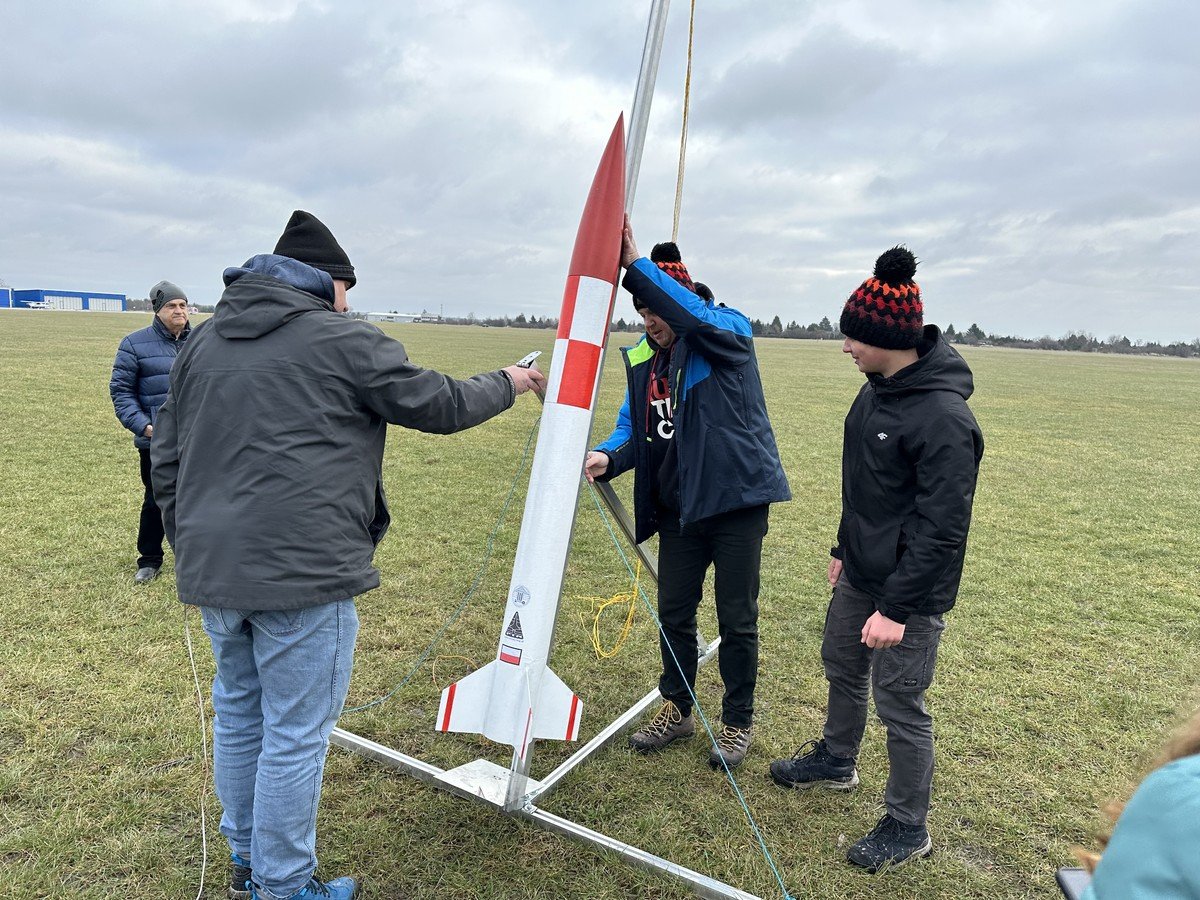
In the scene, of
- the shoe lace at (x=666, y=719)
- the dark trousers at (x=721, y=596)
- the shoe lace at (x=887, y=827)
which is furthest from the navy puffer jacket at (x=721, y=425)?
the shoe lace at (x=887, y=827)

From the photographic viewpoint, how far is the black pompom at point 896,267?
309cm

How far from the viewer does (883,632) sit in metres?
3.09

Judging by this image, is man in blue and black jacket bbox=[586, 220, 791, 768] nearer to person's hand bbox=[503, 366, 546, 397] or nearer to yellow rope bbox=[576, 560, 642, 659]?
person's hand bbox=[503, 366, 546, 397]

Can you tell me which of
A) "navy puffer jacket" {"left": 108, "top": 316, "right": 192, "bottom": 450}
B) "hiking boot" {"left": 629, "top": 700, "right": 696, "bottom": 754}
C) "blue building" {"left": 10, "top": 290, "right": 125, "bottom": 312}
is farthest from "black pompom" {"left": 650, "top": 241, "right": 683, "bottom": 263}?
"blue building" {"left": 10, "top": 290, "right": 125, "bottom": 312}

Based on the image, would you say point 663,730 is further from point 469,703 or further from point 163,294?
point 163,294

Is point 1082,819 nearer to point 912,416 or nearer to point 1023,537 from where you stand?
point 912,416

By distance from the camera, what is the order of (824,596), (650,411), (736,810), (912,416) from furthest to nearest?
(824,596) → (650,411) → (736,810) → (912,416)

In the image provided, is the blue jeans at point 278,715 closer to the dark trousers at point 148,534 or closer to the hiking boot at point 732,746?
the hiking boot at point 732,746

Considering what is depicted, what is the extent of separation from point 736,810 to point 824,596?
131 inches

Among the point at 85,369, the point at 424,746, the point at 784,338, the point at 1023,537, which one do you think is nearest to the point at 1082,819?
the point at 424,746

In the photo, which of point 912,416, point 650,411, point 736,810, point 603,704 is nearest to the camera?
point 912,416

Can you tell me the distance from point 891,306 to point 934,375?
0.33m

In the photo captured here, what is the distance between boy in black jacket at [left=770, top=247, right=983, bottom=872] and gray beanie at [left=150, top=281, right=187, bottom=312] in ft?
17.2

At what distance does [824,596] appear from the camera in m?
6.69
